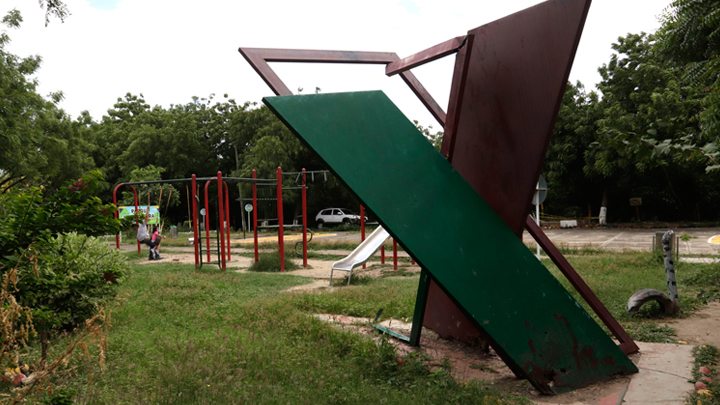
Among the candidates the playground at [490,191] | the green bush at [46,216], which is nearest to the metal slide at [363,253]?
the playground at [490,191]

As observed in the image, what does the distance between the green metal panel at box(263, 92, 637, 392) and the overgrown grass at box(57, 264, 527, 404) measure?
1.49 ft

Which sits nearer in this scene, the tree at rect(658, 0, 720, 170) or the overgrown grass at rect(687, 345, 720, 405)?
the overgrown grass at rect(687, 345, 720, 405)

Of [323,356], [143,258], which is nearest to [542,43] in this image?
[323,356]

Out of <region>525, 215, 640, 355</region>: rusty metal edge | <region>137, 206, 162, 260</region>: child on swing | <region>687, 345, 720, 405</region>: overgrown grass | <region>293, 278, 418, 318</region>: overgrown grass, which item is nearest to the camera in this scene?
<region>687, 345, 720, 405</region>: overgrown grass

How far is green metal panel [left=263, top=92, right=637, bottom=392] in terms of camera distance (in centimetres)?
319

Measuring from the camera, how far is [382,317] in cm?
561

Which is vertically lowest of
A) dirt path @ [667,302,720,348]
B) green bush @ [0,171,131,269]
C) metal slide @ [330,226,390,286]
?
dirt path @ [667,302,720,348]

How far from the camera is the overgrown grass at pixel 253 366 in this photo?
3.06m

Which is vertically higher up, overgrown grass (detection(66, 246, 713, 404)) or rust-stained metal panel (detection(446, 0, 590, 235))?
rust-stained metal panel (detection(446, 0, 590, 235))

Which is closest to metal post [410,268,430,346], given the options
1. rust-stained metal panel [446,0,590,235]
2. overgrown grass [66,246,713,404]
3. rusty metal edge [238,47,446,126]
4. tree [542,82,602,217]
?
overgrown grass [66,246,713,404]

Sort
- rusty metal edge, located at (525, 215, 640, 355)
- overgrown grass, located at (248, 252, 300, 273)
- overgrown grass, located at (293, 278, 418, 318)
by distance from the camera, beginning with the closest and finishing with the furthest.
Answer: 1. rusty metal edge, located at (525, 215, 640, 355)
2. overgrown grass, located at (293, 278, 418, 318)
3. overgrown grass, located at (248, 252, 300, 273)

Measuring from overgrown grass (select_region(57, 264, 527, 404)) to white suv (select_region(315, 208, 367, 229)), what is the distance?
24.5m

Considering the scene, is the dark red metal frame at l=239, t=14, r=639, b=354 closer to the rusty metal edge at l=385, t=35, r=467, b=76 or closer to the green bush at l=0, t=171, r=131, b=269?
the rusty metal edge at l=385, t=35, r=467, b=76

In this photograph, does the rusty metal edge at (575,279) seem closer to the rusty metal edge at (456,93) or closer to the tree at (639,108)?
the rusty metal edge at (456,93)
